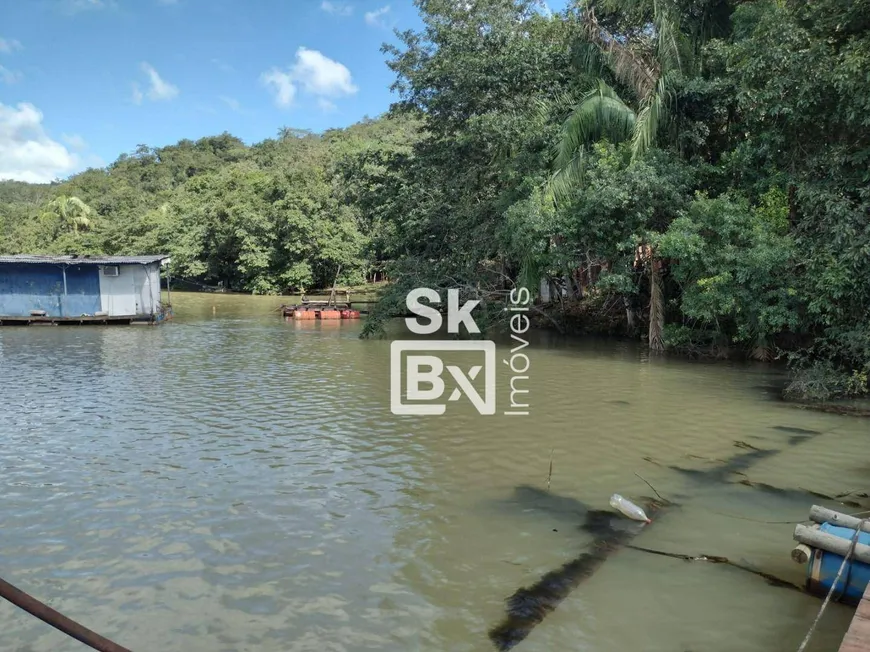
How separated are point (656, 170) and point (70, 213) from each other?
4730 centimetres

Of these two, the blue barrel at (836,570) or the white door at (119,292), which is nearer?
the blue barrel at (836,570)

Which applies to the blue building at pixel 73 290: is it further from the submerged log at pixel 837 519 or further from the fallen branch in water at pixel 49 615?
the fallen branch in water at pixel 49 615

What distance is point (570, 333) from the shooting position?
22.5 metres

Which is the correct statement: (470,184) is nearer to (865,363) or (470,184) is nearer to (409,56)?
(409,56)

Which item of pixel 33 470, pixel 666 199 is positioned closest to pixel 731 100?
pixel 666 199

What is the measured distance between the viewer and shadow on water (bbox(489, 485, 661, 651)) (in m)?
4.57

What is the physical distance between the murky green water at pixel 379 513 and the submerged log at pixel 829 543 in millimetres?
475

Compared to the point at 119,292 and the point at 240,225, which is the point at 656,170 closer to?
the point at 119,292

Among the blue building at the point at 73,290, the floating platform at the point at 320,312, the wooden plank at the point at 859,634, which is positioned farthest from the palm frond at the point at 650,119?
the blue building at the point at 73,290

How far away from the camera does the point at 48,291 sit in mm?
25516

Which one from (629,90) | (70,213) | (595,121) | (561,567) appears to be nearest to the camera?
(561,567)

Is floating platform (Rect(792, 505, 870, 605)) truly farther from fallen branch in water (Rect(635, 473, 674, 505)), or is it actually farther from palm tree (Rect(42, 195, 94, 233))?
palm tree (Rect(42, 195, 94, 233))

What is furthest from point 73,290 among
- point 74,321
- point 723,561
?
point 723,561

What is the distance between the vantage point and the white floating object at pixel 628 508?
6.31 meters
